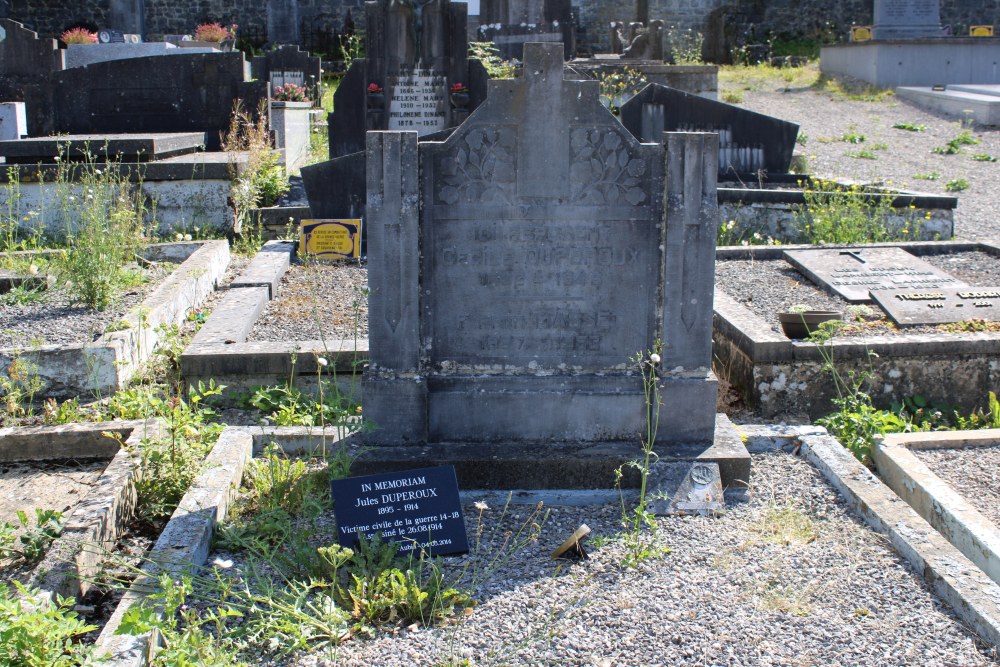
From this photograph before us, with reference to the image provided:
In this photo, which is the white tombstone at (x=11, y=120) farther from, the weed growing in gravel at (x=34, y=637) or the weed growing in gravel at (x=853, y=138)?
the weed growing in gravel at (x=853, y=138)

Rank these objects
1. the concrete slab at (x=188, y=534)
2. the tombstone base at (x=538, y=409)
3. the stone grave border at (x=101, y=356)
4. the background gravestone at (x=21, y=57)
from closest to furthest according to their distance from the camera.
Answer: the concrete slab at (x=188, y=534)
the tombstone base at (x=538, y=409)
the stone grave border at (x=101, y=356)
the background gravestone at (x=21, y=57)

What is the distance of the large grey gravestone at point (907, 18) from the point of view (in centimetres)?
2252

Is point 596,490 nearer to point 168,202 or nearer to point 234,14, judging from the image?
point 168,202

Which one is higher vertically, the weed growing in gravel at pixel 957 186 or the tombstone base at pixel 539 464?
the weed growing in gravel at pixel 957 186

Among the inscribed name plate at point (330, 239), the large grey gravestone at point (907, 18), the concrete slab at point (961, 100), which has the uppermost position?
the large grey gravestone at point (907, 18)

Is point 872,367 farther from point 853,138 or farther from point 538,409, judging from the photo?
point 853,138

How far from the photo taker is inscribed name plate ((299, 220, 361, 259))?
7.60m

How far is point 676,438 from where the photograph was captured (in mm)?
4012

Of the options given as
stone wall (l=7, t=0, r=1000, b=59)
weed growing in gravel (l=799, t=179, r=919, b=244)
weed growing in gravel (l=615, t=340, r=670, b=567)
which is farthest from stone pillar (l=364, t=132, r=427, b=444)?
stone wall (l=7, t=0, r=1000, b=59)

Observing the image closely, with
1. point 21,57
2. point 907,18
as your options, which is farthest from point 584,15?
point 21,57

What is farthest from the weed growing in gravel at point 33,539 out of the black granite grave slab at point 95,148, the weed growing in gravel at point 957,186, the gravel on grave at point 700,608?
the weed growing in gravel at point 957,186

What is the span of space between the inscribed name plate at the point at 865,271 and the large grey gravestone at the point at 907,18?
58.1ft

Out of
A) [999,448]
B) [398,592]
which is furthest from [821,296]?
[398,592]

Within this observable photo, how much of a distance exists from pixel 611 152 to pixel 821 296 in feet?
9.41
